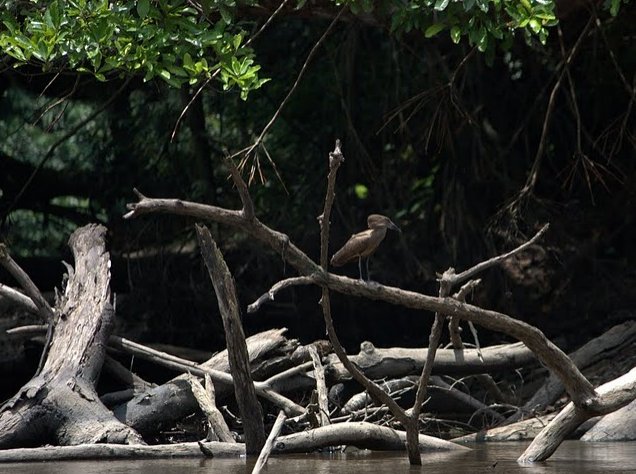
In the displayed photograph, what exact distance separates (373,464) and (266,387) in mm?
1459

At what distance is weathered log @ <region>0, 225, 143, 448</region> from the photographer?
7789 mm

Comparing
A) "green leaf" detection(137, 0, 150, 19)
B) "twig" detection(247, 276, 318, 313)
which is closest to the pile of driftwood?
"twig" detection(247, 276, 318, 313)

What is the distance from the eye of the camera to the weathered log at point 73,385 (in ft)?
25.6

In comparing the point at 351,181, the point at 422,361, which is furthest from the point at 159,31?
the point at 351,181

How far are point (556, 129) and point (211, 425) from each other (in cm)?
590

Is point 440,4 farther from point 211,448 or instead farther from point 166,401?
point 166,401

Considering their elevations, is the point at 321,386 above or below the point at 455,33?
below

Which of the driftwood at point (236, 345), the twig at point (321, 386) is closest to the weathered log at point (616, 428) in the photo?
the twig at point (321, 386)

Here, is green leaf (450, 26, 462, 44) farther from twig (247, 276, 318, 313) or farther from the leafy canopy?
twig (247, 276, 318, 313)

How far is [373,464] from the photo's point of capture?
7164 mm

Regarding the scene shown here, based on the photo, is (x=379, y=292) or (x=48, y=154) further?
(x=48, y=154)

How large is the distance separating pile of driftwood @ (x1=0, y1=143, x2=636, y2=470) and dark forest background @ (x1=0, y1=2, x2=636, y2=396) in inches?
82.2

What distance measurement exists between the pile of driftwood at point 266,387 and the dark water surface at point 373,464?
123 millimetres

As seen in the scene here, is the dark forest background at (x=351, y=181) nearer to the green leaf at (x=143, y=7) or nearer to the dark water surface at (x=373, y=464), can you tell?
the dark water surface at (x=373, y=464)
